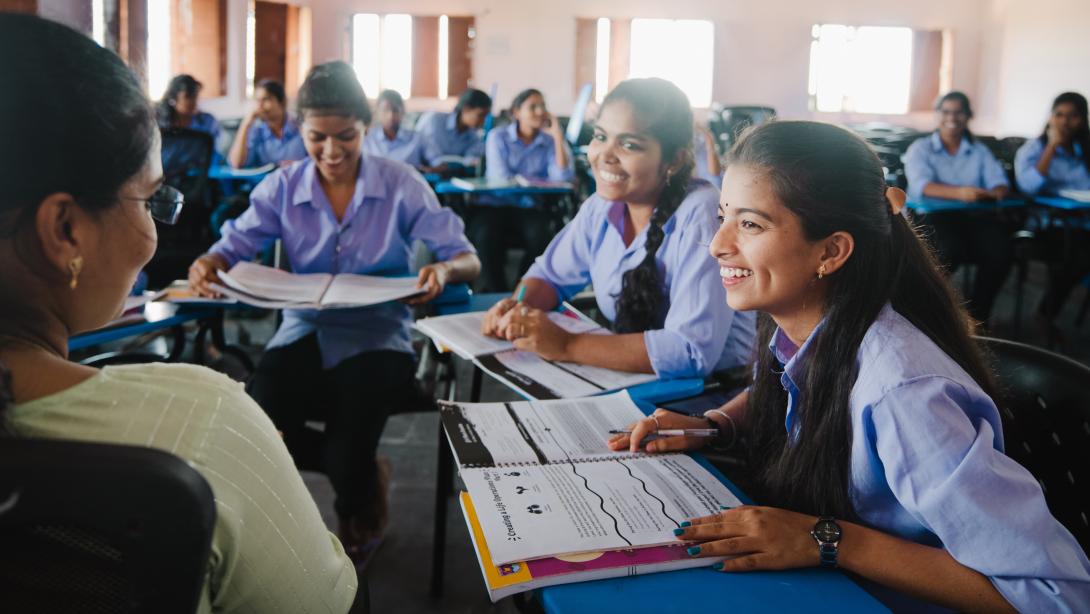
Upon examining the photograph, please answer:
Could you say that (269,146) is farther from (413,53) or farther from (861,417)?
(861,417)

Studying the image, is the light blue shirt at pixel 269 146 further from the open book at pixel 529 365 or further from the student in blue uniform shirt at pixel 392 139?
the open book at pixel 529 365

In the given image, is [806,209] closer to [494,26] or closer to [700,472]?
[700,472]

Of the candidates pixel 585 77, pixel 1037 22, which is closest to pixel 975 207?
pixel 1037 22

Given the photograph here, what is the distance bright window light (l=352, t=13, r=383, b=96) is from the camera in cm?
1086

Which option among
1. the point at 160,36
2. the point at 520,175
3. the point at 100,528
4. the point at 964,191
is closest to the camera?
the point at 100,528

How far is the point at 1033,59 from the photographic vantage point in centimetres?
936

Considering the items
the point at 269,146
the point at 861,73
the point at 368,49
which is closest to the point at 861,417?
the point at 269,146

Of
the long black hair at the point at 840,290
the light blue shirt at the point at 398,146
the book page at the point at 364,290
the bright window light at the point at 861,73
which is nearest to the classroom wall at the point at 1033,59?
the bright window light at the point at 861,73

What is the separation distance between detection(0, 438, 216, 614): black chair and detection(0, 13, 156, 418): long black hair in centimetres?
14

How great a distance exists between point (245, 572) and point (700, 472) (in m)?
0.60

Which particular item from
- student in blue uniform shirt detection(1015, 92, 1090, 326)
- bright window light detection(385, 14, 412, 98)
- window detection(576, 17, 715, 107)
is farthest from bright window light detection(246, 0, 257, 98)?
student in blue uniform shirt detection(1015, 92, 1090, 326)

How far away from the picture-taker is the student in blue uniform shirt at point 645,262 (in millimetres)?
1626

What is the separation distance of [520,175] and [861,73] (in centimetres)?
667

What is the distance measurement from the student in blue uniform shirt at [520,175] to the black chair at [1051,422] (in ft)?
Answer: 13.0
